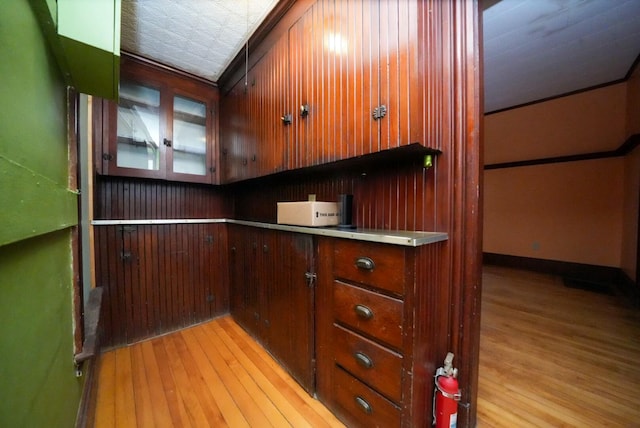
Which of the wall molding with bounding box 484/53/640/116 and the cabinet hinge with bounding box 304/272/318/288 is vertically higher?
the wall molding with bounding box 484/53/640/116

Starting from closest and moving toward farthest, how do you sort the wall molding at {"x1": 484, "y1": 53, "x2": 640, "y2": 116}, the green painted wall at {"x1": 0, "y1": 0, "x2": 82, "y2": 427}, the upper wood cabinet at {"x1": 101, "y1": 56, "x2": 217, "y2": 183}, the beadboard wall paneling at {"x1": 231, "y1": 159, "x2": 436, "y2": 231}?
the green painted wall at {"x1": 0, "y1": 0, "x2": 82, "y2": 427} → the beadboard wall paneling at {"x1": 231, "y1": 159, "x2": 436, "y2": 231} → the upper wood cabinet at {"x1": 101, "y1": 56, "x2": 217, "y2": 183} → the wall molding at {"x1": 484, "y1": 53, "x2": 640, "y2": 116}

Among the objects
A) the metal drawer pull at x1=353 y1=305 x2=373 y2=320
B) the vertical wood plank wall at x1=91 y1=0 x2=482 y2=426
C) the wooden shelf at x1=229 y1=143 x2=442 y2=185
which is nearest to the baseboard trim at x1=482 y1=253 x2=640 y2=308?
the vertical wood plank wall at x1=91 y1=0 x2=482 y2=426

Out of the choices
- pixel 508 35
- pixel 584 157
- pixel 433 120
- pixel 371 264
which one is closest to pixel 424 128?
pixel 433 120

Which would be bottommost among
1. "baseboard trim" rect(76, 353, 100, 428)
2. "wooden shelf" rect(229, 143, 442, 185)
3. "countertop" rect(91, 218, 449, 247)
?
"baseboard trim" rect(76, 353, 100, 428)

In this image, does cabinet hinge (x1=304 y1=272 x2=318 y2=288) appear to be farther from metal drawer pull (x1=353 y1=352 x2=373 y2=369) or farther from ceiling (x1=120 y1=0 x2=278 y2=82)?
ceiling (x1=120 y1=0 x2=278 y2=82)

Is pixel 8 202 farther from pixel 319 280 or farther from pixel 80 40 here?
pixel 319 280

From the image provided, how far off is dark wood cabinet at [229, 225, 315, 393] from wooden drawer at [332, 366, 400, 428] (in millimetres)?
220

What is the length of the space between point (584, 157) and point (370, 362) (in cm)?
480

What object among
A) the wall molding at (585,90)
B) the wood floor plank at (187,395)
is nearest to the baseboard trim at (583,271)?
the wall molding at (585,90)

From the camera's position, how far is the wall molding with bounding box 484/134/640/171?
2925 mm

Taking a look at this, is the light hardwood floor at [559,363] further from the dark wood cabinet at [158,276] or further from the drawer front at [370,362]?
the dark wood cabinet at [158,276]

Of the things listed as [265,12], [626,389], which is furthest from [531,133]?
[265,12]

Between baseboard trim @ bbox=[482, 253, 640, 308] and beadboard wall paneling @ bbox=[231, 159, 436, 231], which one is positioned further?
baseboard trim @ bbox=[482, 253, 640, 308]

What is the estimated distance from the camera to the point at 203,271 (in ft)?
8.18
